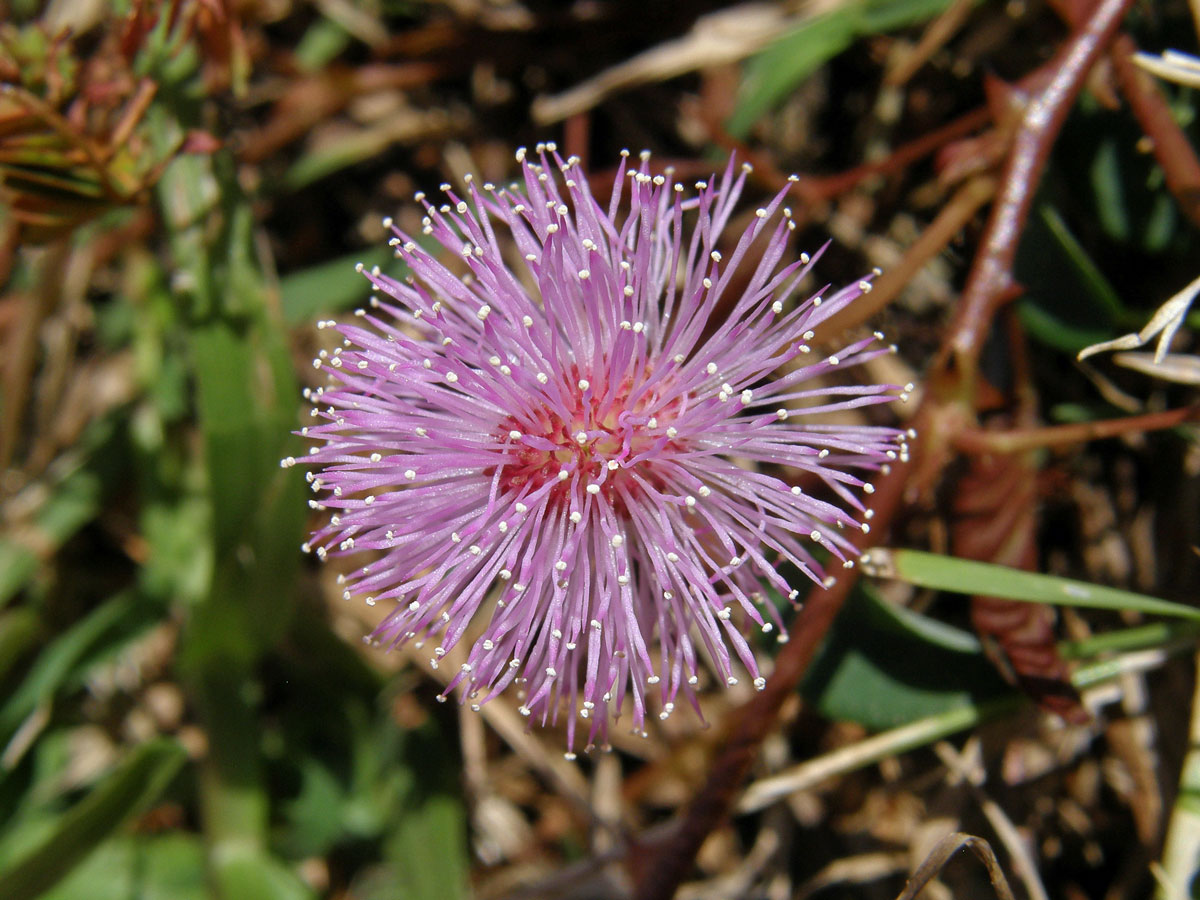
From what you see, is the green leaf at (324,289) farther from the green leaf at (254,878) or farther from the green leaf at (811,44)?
the green leaf at (254,878)

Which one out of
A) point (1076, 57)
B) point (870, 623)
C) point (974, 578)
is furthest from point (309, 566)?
point (1076, 57)

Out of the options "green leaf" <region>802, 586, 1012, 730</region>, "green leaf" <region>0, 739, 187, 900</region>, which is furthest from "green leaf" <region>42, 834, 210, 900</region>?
"green leaf" <region>802, 586, 1012, 730</region>

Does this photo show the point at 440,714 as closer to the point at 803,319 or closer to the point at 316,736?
the point at 316,736

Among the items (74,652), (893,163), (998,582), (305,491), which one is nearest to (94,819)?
(74,652)

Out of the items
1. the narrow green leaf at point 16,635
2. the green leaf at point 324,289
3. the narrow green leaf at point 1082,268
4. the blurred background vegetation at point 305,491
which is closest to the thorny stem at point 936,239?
the blurred background vegetation at point 305,491

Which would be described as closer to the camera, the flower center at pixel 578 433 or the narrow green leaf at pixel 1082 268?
the flower center at pixel 578 433

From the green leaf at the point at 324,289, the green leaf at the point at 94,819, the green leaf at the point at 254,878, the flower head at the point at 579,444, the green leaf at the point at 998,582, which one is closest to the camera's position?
the flower head at the point at 579,444

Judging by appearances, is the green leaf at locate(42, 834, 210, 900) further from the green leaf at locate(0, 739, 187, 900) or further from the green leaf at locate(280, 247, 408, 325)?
the green leaf at locate(280, 247, 408, 325)
